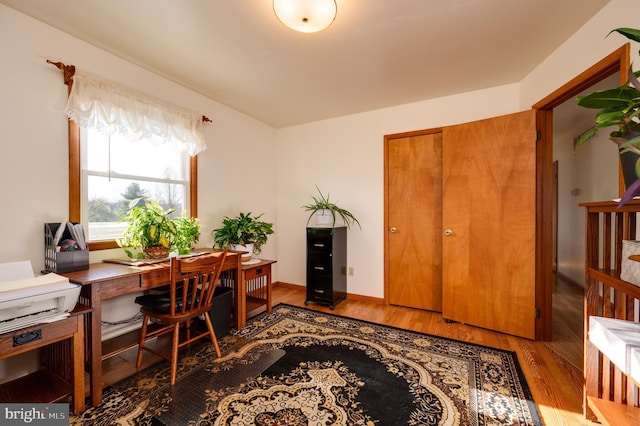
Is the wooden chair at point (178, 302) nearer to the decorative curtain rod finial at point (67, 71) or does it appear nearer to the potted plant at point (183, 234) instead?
the potted plant at point (183, 234)

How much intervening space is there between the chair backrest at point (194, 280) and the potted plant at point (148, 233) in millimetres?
381

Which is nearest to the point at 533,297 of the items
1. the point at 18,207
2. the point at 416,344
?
the point at 416,344

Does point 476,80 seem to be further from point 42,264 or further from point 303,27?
point 42,264

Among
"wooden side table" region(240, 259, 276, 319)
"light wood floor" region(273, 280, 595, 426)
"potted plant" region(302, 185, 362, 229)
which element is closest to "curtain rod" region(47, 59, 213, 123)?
"wooden side table" region(240, 259, 276, 319)

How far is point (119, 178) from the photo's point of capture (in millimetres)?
2271

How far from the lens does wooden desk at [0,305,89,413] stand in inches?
51.8

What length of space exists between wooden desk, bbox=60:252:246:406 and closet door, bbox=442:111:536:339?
8.51 feet

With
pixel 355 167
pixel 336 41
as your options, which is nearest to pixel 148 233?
pixel 336 41

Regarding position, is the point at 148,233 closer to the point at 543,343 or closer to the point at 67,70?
the point at 67,70

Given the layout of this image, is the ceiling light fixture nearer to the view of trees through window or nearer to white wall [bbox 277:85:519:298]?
the view of trees through window

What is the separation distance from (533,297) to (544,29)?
2.05 m

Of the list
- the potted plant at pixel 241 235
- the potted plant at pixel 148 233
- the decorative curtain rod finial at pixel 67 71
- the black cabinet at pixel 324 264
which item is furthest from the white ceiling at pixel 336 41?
the black cabinet at pixel 324 264

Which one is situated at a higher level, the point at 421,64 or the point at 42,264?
the point at 421,64

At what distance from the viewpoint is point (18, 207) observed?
1.73 m
